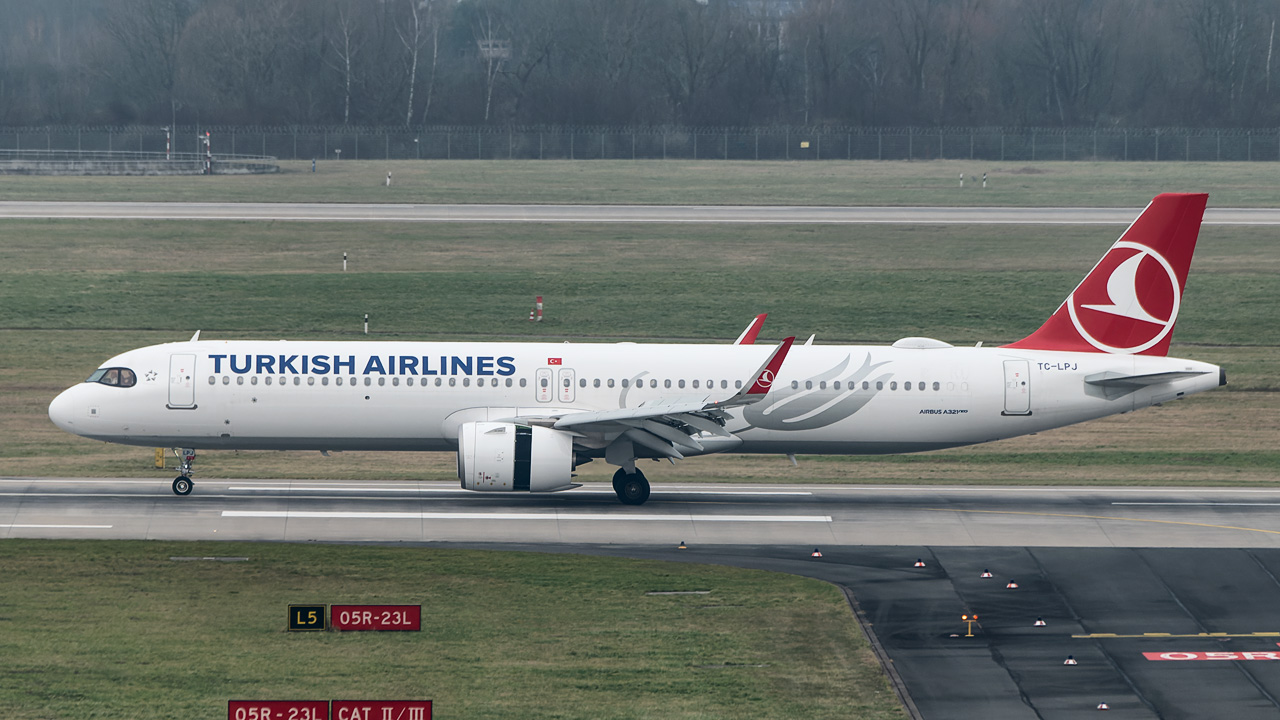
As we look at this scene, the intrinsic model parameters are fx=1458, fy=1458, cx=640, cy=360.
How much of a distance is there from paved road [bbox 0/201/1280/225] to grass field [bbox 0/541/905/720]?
2080 inches

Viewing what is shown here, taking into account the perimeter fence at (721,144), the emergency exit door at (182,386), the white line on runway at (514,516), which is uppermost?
the perimeter fence at (721,144)

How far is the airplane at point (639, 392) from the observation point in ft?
120

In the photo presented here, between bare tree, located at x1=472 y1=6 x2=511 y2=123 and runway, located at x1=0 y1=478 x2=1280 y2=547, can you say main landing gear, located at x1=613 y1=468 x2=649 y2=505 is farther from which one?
bare tree, located at x1=472 y1=6 x2=511 y2=123

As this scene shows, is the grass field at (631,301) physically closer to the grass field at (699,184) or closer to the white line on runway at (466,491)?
the white line on runway at (466,491)

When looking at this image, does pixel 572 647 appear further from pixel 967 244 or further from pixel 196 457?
pixel 967 244

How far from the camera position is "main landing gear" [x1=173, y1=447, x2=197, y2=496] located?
122ft

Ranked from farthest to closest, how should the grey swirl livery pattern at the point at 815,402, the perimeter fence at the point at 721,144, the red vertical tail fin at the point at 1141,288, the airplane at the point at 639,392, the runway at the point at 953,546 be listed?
the perimeter fence at the point at 721,144 → the red vertical tail fin at the point at 1141,288 → the grey swirl livery pattern at the point at 815,402 → the airplane at the point at 639,392 → the runway at the point at 953,546

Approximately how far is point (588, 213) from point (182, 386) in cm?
5037

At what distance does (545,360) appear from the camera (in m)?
37.3

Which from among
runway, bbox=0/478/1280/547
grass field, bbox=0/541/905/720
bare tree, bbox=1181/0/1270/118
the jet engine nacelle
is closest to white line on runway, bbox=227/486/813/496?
runway, bbox=0/478/1280/547

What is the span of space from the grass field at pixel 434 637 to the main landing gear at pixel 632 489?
5.94 meters

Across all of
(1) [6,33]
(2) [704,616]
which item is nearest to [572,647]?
(2) [704,616]

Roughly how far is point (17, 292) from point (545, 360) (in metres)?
37.3

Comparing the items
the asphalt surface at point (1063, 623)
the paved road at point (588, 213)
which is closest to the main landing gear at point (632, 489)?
the asphalt surface at point (1063, 623)
